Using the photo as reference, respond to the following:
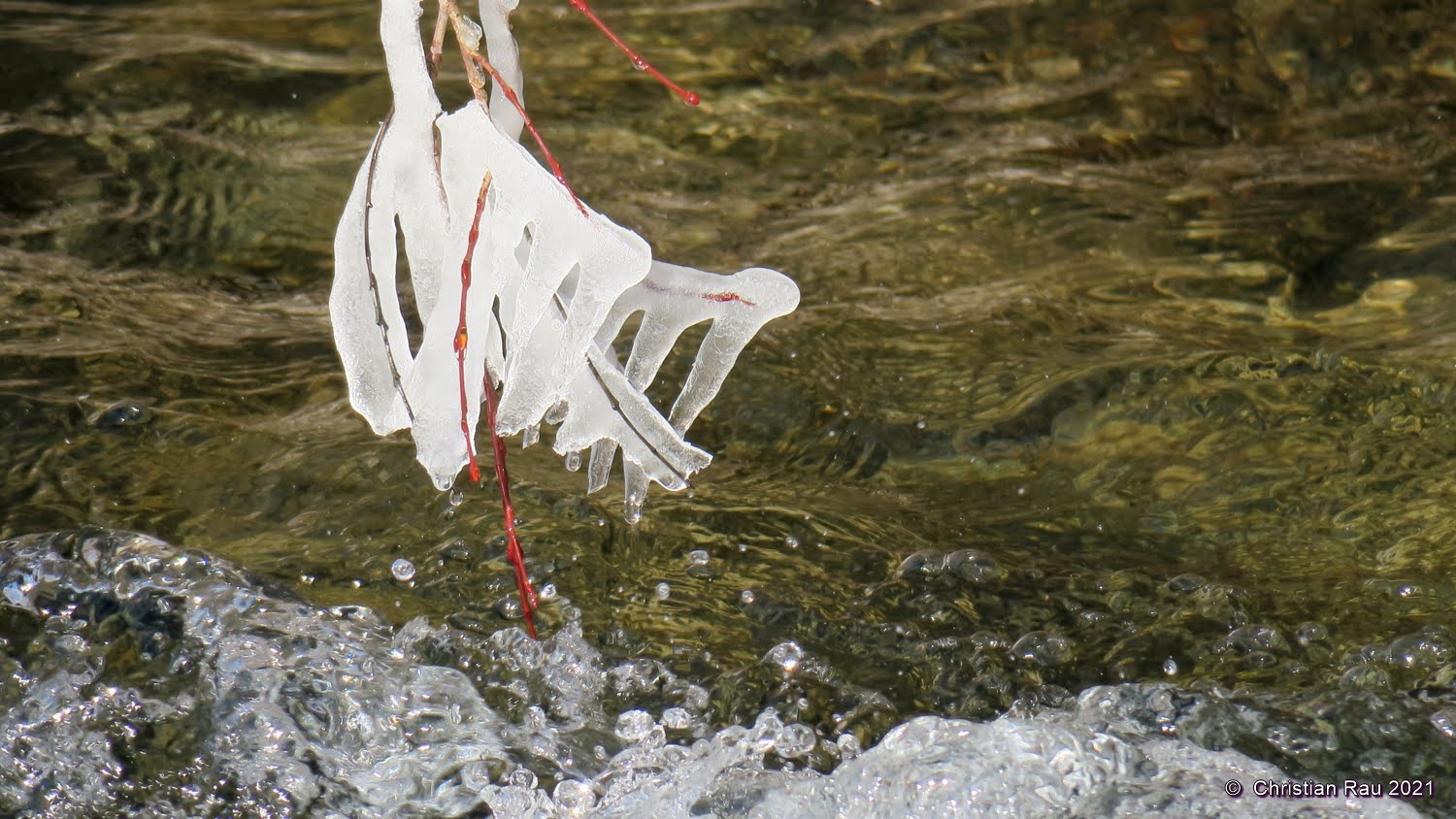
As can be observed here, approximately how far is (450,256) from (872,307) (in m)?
1.90

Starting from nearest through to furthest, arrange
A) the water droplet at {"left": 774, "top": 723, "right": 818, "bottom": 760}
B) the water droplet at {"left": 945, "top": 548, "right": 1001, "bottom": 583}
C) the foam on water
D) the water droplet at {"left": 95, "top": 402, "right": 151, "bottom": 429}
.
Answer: the foam on water → the water droplet at {"left": 774, "top": 723, "right": 818, "bottom": 760} → the water droplet at {"left": 945, "top": 548, "right": 1001, "bottom": 583} → the water droplet at {"left": 95, "top": 402, "right": 151, "bottom": 429}

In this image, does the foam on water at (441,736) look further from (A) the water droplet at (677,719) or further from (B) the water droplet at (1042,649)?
(B) the water droplet at (1042,649)

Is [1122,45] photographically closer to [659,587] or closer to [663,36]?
[663,36]

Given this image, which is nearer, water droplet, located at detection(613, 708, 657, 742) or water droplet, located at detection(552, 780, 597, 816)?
water droplet, located at detection(552, 780, 597, 816)

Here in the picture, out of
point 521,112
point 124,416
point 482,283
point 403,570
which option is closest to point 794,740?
point 403,570

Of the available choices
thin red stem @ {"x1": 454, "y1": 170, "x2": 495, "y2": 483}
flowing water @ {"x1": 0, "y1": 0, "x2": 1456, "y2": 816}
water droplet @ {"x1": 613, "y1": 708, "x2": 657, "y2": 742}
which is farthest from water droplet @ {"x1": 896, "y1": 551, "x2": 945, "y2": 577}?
thin red stem @ {"x1": 454, "y1": 170, "x2": 495, "y2": 483}

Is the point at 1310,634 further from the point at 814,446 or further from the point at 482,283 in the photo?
the point at 482,283

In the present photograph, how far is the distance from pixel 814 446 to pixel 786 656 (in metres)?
0.72

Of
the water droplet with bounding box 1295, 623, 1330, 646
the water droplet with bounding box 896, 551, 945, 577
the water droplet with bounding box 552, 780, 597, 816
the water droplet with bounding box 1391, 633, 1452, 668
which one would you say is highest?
the water droplet with bounding box 1391, 633, 1452, 668

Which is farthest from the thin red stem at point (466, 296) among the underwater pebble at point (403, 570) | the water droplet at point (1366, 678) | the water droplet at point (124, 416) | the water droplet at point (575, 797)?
the water droplet at point (124, 416)

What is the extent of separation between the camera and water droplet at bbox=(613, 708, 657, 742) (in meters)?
1.93

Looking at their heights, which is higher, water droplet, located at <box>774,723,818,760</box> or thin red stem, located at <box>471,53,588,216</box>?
thin red stem, located at <box>471,53,588,216</box>

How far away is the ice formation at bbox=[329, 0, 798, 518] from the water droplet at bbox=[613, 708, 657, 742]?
64cm

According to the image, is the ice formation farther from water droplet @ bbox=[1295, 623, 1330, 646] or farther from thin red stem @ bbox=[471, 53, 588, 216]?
water droplet @ bbox=[1295, 623, 1330, 646]
